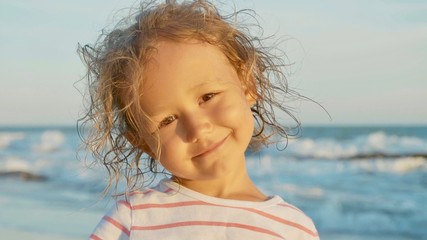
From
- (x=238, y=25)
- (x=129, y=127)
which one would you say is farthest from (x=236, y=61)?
(x=129, y=127)

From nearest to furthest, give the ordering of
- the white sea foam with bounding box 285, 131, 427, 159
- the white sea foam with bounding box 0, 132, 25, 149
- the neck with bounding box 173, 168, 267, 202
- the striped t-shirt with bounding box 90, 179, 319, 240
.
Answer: the striped t-shirt with bounding box 90, 179, 319, 240
the neck with bounding box 173, 168, 267, 202
the white sea foam with bounding box 285, 131, 427, 159
the white sea foam with bounding box 0, 132, 25, 149

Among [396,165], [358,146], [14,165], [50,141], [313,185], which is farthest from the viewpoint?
[50,141]

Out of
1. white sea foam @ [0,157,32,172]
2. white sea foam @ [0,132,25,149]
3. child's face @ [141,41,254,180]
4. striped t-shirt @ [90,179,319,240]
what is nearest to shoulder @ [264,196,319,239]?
striped t-shirt @ [90,179,319,240]

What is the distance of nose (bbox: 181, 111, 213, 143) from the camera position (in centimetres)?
262

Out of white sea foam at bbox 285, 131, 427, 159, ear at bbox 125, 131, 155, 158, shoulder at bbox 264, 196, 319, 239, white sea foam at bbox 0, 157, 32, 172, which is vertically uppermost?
white sea foam at bbox 0, 157, 32, 172

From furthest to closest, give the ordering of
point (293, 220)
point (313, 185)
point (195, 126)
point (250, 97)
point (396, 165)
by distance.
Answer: point (396, 165) → point (313, 185) → point (250, 97) → point (293, 220) → point (195, 126)

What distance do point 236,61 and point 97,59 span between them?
0.46m

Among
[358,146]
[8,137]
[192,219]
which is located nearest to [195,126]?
[192,219]

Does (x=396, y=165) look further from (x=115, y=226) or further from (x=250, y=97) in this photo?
(x=115, y=226)

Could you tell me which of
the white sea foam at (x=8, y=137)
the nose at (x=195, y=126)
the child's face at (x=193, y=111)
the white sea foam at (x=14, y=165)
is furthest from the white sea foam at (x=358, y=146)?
the nose at (x=195, y=126)

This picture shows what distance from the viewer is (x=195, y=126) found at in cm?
262

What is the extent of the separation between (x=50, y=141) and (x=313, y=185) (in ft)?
28.2

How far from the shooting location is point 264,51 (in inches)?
124

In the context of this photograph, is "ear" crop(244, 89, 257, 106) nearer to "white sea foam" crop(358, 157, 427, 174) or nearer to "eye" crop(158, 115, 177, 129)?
"eye" crop(158, 115, 177, 129)
